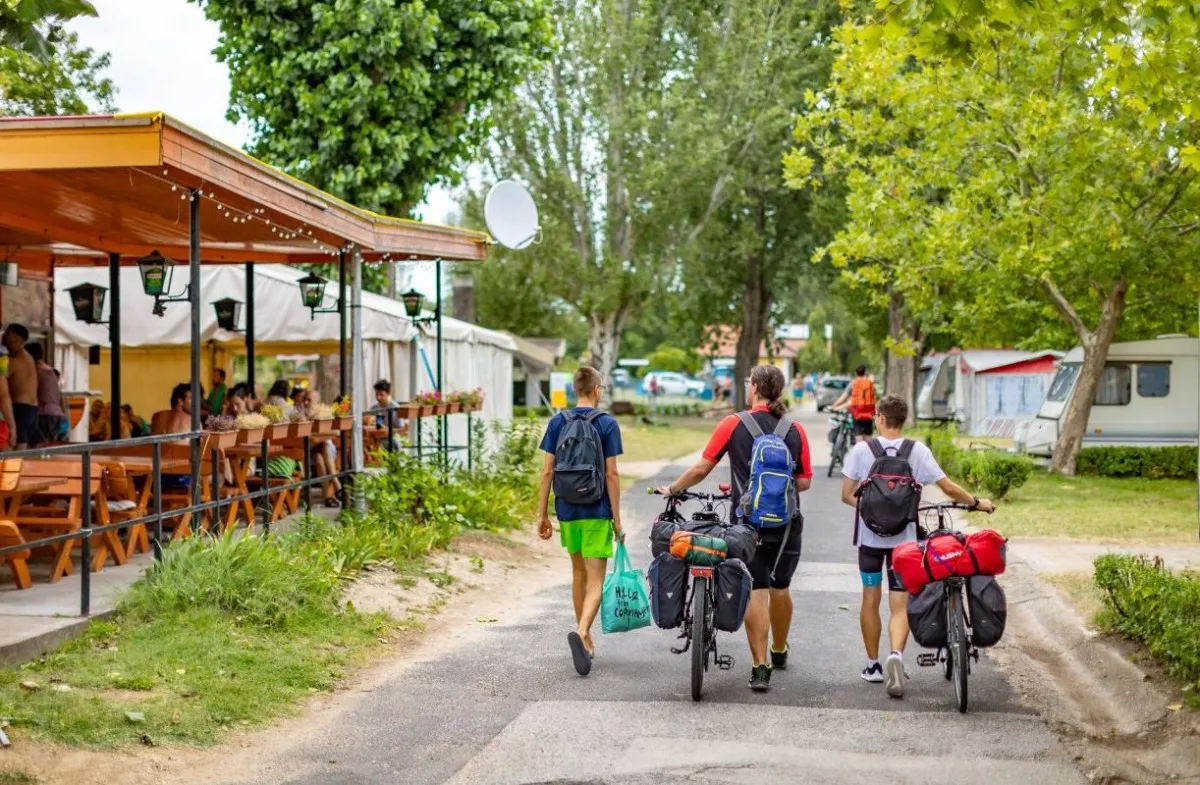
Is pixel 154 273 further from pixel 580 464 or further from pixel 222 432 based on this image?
pixel 580 464

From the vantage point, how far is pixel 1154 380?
2375 cm

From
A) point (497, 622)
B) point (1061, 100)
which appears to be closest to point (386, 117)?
point (1061, 100)

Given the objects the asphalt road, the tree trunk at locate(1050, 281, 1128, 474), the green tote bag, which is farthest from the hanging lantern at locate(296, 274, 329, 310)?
the tree trunk at locate(1050, 281, 1128, 474)

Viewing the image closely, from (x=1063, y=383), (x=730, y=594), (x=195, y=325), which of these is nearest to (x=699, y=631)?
(x=730, y=594)

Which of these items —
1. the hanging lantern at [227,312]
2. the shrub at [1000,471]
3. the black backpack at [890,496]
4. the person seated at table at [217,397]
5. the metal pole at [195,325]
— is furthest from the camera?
the hanging lantern at [227,312]

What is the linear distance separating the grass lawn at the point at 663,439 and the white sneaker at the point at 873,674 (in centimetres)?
1612

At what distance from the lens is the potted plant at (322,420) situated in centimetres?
1177

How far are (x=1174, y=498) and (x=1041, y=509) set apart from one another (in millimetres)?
3288

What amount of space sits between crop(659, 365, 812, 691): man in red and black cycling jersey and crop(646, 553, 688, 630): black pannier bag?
0.43 metres

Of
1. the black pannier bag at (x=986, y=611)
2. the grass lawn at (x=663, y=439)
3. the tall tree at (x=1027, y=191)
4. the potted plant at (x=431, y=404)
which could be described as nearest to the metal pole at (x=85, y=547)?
the black pannier bag at (x=986, y=611)

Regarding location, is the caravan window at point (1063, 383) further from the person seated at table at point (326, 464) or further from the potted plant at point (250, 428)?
the potted plant at point (250, 428)

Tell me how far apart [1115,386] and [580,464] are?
1870 centimetres

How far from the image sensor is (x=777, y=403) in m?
7.32

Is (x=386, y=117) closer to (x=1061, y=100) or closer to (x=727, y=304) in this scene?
(x=1061, y=100)
